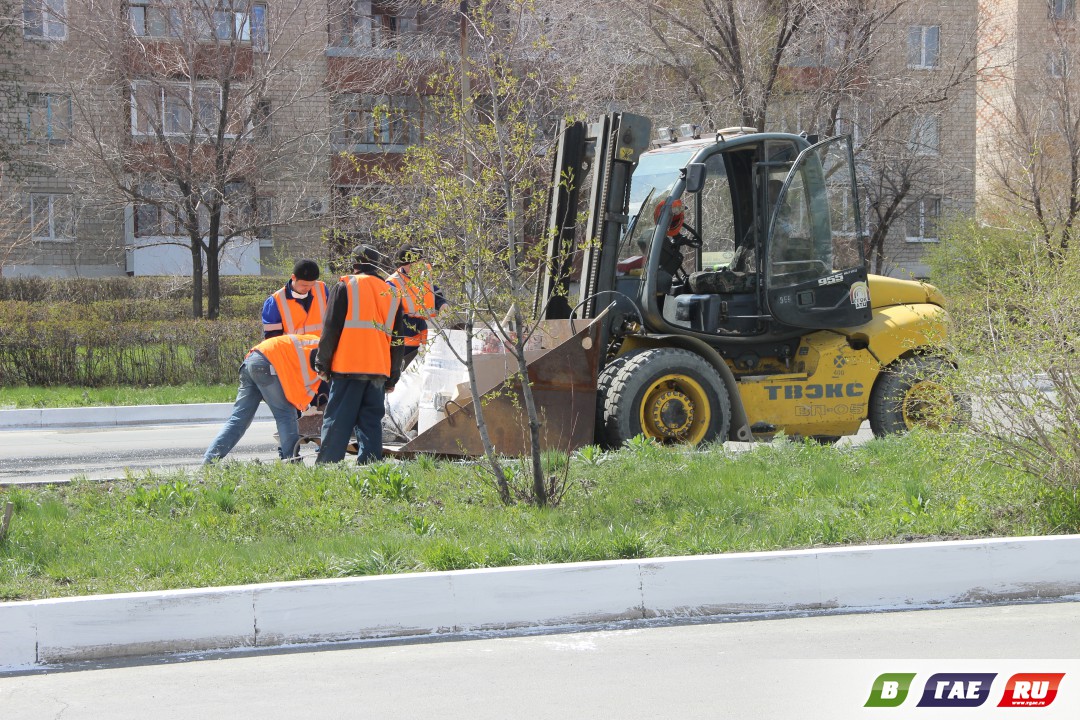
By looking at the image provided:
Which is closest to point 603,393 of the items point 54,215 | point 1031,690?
point 1031,690

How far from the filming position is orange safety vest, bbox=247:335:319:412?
9.41m

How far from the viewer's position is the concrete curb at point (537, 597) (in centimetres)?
525

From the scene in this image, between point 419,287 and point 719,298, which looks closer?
point 419,287

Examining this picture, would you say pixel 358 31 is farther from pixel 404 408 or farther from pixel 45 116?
pixel 404 408

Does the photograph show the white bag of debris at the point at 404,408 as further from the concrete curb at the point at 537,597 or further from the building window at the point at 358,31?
the building window at the point at 358,31

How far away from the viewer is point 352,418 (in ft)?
30.0

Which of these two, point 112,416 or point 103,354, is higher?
point 103,354

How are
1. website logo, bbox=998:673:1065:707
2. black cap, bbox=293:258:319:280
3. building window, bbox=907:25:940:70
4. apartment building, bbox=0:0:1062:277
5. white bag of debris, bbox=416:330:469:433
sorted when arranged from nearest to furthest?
1. website logo, bbox=998:673:1065:707
2. white bag of debris, bbox=416:330:469:433
3. black cap, bbox=293:258:319:280
4. apartment building, bbox=0:0:1062:277
5. building window, bbox=907:25:940:70

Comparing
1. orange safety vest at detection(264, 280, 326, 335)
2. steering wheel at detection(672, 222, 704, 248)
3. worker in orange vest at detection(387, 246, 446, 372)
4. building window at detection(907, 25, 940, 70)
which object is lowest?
orange safety vest at detection(264, 280, 326, 335)

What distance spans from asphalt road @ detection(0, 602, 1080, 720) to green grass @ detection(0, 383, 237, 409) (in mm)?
12110

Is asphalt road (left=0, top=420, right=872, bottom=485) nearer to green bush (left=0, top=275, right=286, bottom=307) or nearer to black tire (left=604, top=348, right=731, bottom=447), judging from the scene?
black tire (left=604, top=348, right=731, bottom=447)

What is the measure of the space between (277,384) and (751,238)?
13.9ft

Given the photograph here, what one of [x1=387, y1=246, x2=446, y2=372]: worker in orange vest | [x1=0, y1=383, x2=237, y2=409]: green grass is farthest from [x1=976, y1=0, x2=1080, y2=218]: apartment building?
[x1=387, y1=246, x2=446, y2=372]: worker in orange vest

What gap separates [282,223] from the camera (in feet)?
81.5
